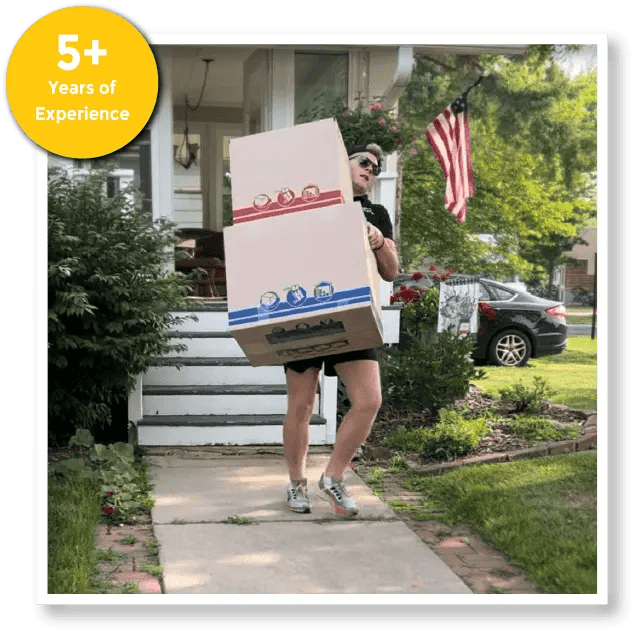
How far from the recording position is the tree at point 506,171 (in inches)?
443

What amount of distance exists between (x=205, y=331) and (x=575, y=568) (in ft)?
10.0

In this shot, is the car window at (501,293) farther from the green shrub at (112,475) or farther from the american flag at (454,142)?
the green shrub at (112,475)

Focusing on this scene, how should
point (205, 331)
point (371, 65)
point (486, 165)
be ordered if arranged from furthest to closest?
point (486, 165)
point (371, 65)
point (205, 331)

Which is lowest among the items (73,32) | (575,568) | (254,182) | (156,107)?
(575,568)

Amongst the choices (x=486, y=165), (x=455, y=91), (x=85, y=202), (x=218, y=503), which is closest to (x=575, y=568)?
(x=218, y=503)

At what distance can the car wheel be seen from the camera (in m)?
9.09

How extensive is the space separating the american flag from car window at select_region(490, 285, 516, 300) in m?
2.78

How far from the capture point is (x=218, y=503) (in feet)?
15.0

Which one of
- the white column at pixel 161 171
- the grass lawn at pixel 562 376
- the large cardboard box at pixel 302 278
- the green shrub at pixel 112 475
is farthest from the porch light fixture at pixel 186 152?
the large cardboard box at pixel 302 278

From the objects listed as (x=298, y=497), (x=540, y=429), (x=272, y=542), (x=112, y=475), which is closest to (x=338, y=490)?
(x=298, y=497)

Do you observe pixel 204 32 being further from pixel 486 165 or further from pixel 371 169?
pixel 486 165

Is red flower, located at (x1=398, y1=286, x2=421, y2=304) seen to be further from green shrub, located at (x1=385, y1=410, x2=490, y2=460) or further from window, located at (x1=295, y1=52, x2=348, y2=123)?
window, located at (x1=295, y1=52, x2=348, y2=123)

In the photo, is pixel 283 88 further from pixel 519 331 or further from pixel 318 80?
pixel 519 331

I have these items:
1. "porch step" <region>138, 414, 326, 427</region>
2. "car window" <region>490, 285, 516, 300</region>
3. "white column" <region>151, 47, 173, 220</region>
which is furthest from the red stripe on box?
"car window" <region>490, 285, 516, 300</region>
